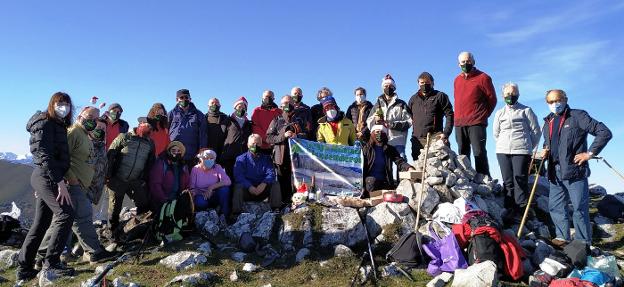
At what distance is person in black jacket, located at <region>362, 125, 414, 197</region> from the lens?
11523mm

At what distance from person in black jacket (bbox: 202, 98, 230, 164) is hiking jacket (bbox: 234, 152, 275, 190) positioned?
1469mm

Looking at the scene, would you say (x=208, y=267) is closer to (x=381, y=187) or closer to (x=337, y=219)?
(x=337, y=219)

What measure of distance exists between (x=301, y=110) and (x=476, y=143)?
4.87 m

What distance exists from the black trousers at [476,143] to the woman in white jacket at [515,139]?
14.9 inches

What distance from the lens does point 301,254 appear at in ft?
29.4

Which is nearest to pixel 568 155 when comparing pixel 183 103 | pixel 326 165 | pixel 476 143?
pixel 476 143

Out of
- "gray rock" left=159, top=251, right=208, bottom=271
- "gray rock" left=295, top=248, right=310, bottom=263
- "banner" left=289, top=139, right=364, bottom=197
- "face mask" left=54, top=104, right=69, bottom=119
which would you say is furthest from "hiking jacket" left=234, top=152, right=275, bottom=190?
"face mask" left=54, top=104, right=69, bottom=119

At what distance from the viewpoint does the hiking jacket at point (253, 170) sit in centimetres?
1099

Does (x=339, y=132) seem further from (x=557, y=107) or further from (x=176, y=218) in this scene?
(x=557, y=107)

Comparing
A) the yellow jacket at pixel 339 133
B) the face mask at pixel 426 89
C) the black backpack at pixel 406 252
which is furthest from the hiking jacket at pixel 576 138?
the yellow jacket at pixel 339 133

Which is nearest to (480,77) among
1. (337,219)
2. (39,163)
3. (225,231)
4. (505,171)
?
(505,171)

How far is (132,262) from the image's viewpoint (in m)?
8.45

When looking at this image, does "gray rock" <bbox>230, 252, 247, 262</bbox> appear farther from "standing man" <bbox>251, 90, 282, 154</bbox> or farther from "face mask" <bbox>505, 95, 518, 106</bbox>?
"face mask" <bbox>505, 95, 518, 106</bbox>

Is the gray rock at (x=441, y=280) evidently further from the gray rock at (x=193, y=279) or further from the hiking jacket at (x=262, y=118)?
the hiking jacket at (x=262, y=118)
